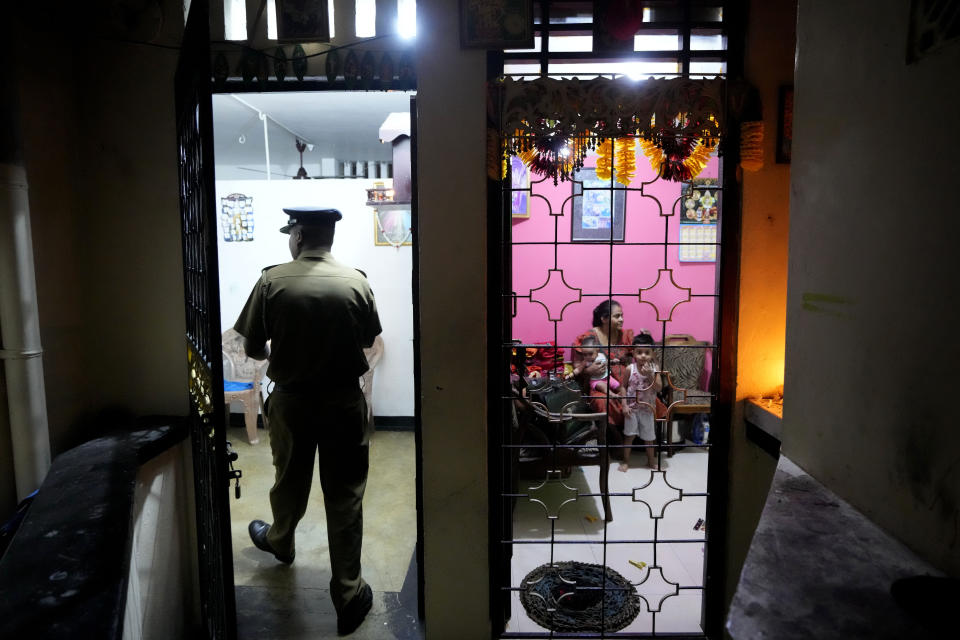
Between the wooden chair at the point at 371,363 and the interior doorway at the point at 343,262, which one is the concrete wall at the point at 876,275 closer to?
the interior doorway at the point at 343,262

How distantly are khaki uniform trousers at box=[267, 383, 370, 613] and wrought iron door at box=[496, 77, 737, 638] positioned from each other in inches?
27.1

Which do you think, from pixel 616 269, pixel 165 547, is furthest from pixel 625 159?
pixel 616 269

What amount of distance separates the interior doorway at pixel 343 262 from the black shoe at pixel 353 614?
116mm

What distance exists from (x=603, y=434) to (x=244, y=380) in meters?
3.20

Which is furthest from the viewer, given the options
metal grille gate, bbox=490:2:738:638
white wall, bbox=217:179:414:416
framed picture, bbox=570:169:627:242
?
white wall, bbox=217:179:414:416

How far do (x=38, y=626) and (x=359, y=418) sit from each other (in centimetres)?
156

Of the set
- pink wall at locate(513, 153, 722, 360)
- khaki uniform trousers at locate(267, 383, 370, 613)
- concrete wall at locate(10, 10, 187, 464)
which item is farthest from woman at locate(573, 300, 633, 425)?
concrete wall at locate(10, 10, 187, 464)

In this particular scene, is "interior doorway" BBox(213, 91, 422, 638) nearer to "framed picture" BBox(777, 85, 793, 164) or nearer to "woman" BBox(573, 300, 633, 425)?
"woman" BBox(573, 300, 633, 425)

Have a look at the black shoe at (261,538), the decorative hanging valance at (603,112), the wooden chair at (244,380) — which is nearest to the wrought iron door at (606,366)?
the decorative hanging valance at (603,112)

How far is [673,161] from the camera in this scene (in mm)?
2166

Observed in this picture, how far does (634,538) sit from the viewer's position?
313 centimetres

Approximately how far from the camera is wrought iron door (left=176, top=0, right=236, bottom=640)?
5.33 feet

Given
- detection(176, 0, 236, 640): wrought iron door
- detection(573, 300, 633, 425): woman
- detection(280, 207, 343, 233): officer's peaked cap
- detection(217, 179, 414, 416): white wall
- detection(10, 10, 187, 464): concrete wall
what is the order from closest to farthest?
1. detection(176, 0, 236, 640): wrought iron door
2. detection(10, 10, 187, 464): concrete wall
3. detection(280, 207, 343, 233): officer's peaked cap
4. detection(573, 300, 633, 425): woman
5. detection(217, 179, 414, 416): white wall

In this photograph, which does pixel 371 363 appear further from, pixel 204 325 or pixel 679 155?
pixel 679 155
